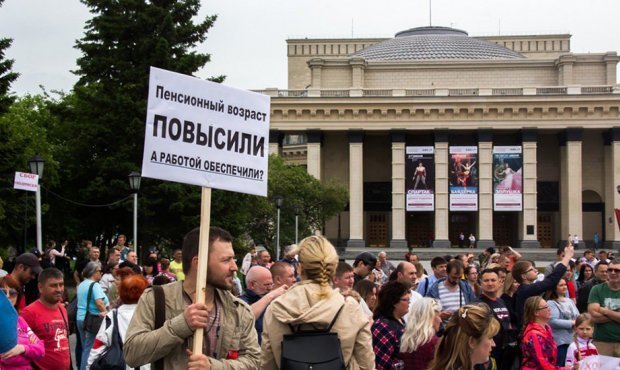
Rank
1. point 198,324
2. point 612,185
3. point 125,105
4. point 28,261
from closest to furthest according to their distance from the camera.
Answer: point 198,324
point 28,261
point 125,105
point 612,185

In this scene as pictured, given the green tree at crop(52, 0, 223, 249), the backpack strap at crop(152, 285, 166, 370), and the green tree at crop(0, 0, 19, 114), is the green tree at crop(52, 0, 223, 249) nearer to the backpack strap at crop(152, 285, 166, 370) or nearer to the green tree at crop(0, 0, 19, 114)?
the green tree at crop(0, 0, 19, 114)

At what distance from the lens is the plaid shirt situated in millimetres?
7035

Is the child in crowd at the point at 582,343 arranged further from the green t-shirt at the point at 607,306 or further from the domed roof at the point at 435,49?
the domed roof at the point at 435,49

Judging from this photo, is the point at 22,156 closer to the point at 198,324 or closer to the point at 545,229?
the point at 198,324

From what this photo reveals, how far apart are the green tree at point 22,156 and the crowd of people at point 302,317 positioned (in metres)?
14.8

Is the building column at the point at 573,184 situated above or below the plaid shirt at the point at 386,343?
above

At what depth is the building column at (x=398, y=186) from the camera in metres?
71.7

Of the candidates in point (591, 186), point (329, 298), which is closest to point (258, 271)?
point (329, 298)

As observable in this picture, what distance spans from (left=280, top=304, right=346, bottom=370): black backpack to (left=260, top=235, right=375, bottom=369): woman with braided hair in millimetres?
60

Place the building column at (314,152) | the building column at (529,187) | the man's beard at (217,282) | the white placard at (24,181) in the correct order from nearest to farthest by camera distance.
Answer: the man's beard at (217,282)
the white placard at (24,181)
the building column at (529,187)
the building column at (314,152)

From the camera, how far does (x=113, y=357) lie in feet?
23.7

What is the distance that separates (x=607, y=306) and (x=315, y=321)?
609 cm

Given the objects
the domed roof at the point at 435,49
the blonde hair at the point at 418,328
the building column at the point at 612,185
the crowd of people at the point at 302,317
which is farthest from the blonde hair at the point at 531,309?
the domed roof at the point at 435,49

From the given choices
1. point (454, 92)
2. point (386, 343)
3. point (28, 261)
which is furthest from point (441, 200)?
point (386, 343)
